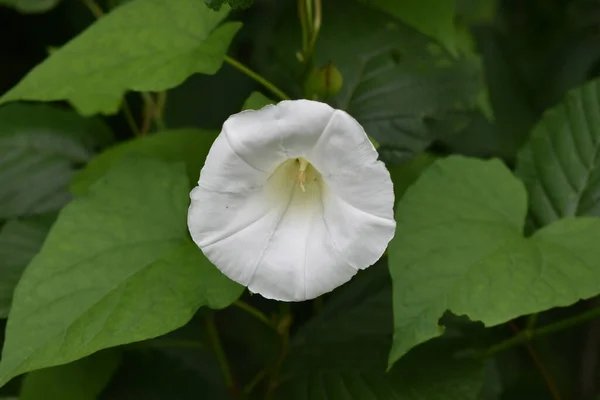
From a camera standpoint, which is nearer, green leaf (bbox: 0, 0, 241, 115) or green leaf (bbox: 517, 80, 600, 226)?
green leaf (bbox: 0, 0, 241, 115)

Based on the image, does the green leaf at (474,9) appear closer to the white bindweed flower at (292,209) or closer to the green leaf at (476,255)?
the green leaf at (476,255)

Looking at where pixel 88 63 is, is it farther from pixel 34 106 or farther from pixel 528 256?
pixel 528 256

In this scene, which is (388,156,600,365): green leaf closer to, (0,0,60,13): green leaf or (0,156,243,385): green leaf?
(0,156,243,385): green leaf

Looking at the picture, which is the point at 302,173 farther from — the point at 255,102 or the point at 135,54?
the point at 135,54

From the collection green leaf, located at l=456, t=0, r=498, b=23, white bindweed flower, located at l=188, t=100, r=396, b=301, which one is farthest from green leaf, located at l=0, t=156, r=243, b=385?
green leaf, located at l=456, t=0, r=498, b=23

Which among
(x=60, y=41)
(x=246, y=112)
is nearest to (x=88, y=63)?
(x=246, y=112)

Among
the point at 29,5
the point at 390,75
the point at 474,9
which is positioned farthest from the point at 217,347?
the point at 474,9
